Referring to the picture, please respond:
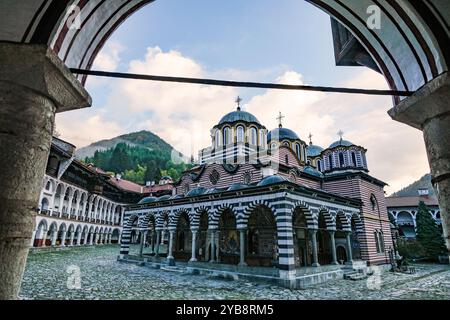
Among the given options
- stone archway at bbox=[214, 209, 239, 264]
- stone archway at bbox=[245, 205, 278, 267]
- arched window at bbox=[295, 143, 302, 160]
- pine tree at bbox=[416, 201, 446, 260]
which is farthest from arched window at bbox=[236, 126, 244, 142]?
pine tree at bbox=[416, 201, 446, 260]

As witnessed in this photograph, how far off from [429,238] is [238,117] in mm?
25278

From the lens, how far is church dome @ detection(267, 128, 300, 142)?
2779cm

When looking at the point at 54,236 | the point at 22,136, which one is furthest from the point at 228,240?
the point at 54,236

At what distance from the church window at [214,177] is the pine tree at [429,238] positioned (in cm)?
2536

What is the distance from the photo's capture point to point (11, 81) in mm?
2148

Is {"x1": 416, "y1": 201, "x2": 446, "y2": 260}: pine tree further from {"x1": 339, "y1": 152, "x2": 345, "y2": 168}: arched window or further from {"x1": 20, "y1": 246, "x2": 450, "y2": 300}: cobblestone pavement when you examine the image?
{"x1": 20, "y1": 246, "x2": 450, "y2": 300}: cobblestone pavement

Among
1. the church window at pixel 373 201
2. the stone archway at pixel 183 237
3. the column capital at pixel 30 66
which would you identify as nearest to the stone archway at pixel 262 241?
the stone archway at pixel 183 237

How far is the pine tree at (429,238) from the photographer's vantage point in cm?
2850

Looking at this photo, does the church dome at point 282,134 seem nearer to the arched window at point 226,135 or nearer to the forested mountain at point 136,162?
the arched window at point 226,135

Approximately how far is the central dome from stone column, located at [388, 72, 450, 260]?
68.2ft

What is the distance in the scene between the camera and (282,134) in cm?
2819
